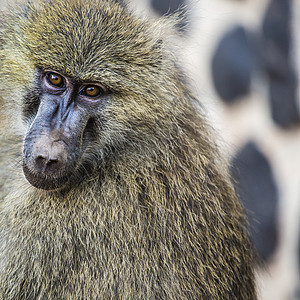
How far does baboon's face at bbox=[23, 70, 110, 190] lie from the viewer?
284 cm

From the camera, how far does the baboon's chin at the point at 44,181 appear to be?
2.86 metres

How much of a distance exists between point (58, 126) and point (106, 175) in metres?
0.40

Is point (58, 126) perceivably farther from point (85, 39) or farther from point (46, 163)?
point (85, 39)

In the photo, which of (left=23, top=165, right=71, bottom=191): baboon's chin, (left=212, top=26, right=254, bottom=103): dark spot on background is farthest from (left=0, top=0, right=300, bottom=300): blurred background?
(left=23, top=165, right=71, bottom=191): baboon's chin

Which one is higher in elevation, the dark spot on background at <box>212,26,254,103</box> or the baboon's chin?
the dark spot on background at <box>212,26,254,103</box>

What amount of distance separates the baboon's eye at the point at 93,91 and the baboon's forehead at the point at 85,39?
0.31 ft

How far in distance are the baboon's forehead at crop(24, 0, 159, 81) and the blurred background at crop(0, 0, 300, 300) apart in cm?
198

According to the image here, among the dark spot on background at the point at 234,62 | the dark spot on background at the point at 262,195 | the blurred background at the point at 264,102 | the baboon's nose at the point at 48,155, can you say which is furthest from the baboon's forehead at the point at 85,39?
the dark spot on background at the point at 262,195

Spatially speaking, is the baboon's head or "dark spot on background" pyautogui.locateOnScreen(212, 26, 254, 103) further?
"dark spot on background" pyautogui.locateOnScreen(212, 26, 254, 103)

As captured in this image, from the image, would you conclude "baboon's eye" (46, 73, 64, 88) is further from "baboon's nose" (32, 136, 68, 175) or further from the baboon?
"baboon's nose" (32, 136, 68, 175)

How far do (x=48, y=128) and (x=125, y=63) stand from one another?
0.54 m

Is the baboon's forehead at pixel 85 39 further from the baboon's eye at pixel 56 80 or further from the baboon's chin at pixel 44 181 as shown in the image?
the baboon's chin at pixel 44 181

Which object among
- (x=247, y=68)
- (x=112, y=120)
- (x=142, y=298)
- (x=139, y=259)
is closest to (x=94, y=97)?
(x=112, y=120)

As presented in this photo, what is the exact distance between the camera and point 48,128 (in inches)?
114
